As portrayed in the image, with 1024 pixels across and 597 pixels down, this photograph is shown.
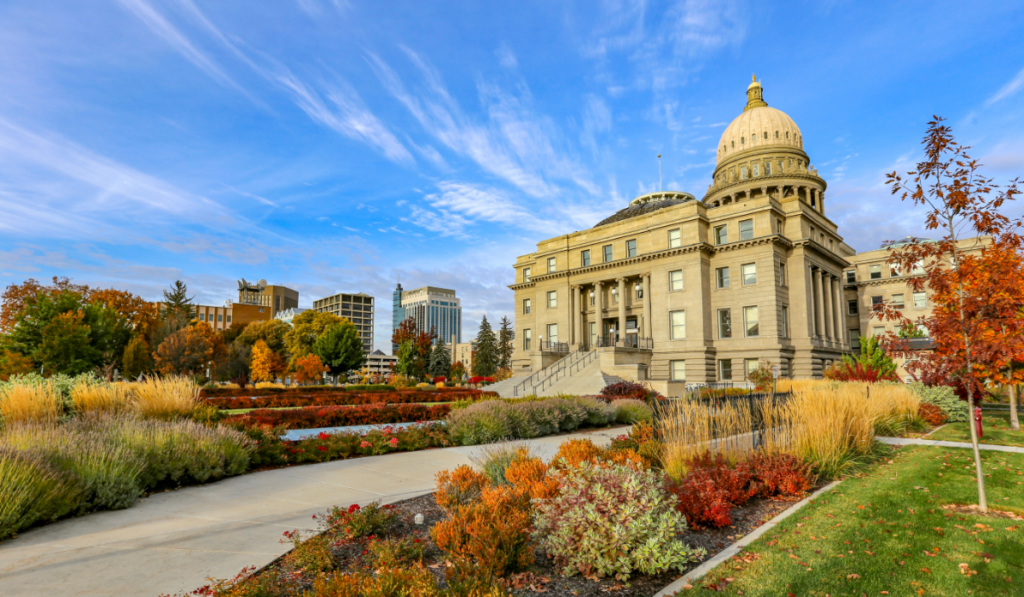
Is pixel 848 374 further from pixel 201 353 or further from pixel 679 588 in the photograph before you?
pixel 201 353

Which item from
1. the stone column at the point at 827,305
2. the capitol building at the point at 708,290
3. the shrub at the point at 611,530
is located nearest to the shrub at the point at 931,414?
the capitol building at the point at 708,290

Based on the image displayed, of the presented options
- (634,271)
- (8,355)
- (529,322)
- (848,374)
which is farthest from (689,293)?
(8,355)

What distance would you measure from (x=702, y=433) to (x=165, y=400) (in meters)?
10.5

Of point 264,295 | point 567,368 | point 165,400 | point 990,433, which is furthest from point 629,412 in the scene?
point 264,295

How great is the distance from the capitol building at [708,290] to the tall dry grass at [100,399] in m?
24.2

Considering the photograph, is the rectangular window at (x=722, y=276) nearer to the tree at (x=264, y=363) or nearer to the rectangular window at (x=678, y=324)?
the rectangular window at (x=678, y=324)

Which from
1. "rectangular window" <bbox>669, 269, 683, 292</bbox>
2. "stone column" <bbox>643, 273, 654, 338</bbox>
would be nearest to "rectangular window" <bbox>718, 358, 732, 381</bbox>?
"stone column" <bbox>643, 273, 654, 338</bbox>

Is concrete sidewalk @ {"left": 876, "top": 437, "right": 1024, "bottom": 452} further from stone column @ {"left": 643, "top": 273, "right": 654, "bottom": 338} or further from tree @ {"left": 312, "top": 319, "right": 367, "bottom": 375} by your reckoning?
tree @ {"left": 312, "top": 319, "right": 367, "bottom": 375}

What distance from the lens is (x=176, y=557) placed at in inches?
178

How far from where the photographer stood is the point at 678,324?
1594 inches

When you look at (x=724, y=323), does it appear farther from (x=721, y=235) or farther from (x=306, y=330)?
(x=306, y=330)

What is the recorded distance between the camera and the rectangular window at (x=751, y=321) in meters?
37.0

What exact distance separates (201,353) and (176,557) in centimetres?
3654

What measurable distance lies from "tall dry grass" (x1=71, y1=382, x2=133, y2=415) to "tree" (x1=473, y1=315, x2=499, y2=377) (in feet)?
198
